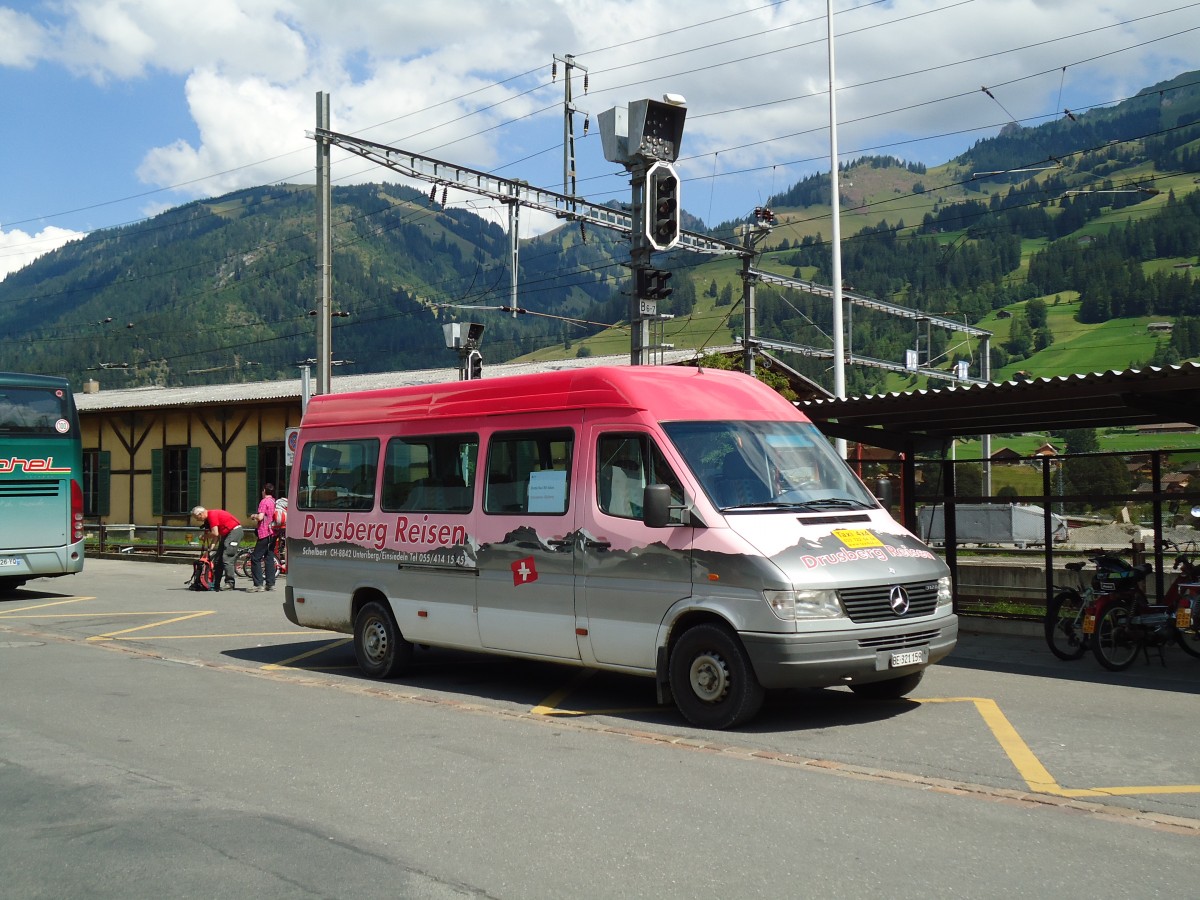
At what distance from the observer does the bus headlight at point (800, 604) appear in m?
8.05

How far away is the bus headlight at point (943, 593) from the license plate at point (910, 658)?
1.27ft

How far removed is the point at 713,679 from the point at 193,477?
32590mm

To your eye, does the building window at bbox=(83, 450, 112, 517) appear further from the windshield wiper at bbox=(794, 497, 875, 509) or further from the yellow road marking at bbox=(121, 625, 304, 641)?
the windshield wiper at bbox=(794, 497, 875, 509)

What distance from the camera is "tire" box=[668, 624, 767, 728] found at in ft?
27.2

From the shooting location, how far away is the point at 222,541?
21.7m

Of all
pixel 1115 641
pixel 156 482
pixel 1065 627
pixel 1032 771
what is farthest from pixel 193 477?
pixel 1032 771

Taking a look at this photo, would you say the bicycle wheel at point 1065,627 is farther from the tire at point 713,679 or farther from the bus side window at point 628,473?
the bus side window at point 628,473

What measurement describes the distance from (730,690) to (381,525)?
4221 mm

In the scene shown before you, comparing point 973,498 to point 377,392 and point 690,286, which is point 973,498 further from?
point 690,286

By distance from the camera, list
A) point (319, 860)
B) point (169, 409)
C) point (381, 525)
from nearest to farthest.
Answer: point (319, 860)
point (381, 525)
point (169, 409)

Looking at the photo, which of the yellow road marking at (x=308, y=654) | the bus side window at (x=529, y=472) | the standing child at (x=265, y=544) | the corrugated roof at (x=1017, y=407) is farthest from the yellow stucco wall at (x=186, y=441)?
the bus side window at (x=529, y=472)

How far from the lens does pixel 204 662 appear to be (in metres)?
12.5

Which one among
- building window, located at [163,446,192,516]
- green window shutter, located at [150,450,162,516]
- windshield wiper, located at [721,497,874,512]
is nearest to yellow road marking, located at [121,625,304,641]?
windshield wiper, located at [721,497,874,512]

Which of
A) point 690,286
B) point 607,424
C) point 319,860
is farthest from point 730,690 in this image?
point 690,286
